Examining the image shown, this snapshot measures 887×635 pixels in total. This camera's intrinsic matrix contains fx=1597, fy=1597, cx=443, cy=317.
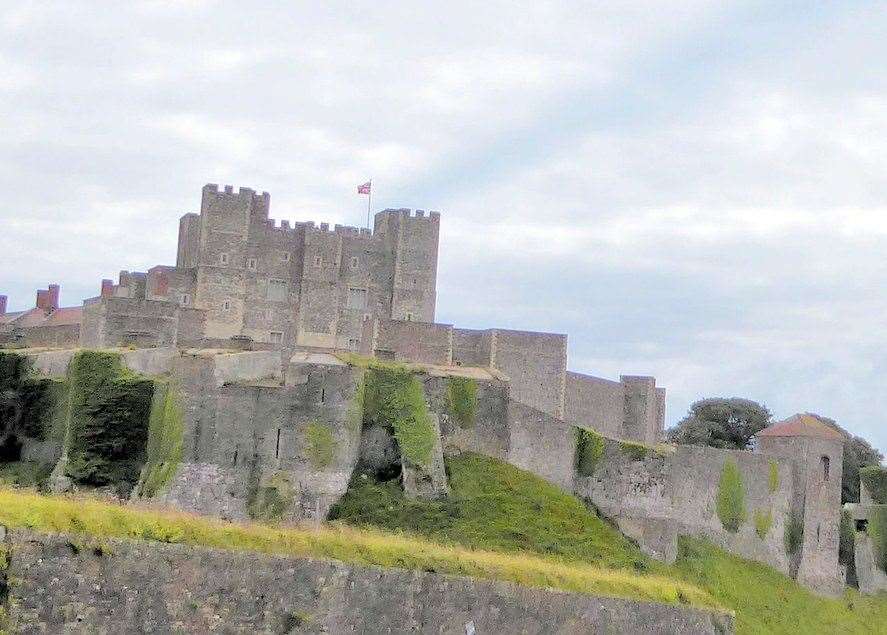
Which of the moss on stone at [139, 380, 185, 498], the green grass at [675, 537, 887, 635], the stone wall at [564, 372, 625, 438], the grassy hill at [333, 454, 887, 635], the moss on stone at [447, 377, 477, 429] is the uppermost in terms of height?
the stone wall at [564, 372, 625, 438]

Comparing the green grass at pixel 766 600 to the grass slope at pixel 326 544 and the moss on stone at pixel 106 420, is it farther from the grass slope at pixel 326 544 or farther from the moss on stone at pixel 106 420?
the moss on stone at pixel 106 420

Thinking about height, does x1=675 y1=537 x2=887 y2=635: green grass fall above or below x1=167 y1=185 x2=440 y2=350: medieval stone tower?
below

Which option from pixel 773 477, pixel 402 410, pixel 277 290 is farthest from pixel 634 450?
pixel 277 290

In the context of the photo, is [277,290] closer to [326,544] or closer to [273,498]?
[273,498]

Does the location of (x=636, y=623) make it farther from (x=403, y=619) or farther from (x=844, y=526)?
(x=844, y=526)

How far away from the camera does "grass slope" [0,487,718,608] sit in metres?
21.8

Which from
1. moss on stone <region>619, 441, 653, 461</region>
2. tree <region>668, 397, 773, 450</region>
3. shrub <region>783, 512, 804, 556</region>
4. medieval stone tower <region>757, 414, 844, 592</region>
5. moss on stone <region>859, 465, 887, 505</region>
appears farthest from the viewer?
tree <region>668, 397, 773, 450</region>

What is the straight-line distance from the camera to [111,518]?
22500 millimetres

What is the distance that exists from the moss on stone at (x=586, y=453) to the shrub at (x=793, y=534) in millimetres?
9240

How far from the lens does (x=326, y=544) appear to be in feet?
84.9

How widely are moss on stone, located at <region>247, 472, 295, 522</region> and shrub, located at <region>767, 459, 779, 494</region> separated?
18.6 metres

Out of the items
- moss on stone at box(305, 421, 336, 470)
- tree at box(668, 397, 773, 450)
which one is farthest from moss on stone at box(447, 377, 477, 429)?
tree at box(668, 397, 773, 450)

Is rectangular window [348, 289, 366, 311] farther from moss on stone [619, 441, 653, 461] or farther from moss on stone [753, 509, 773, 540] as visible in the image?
moss on stone [619, 441, 653, 461]

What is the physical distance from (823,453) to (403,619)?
27695mm
